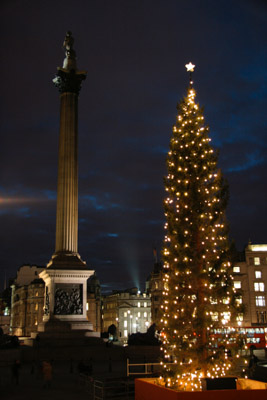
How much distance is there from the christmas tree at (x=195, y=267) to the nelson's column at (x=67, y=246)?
22.0 metres

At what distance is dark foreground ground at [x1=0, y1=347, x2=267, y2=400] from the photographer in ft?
63.7

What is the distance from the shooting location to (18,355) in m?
32.1

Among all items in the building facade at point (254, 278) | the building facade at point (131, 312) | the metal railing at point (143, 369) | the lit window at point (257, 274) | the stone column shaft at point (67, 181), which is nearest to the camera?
the metal railing at point (143, 369)

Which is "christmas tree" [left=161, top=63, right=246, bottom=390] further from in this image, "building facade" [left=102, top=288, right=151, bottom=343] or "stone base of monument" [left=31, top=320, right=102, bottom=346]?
"building facade" [left=102, top=288, right=151, bottom=343]

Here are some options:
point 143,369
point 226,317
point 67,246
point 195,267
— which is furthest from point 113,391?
point 67,246

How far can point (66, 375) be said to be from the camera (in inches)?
1041

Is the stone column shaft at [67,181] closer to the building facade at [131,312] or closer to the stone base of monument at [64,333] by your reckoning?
the stone base of monument at [64,333]

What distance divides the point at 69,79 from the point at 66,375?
29.3m

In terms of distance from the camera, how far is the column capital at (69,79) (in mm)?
44594

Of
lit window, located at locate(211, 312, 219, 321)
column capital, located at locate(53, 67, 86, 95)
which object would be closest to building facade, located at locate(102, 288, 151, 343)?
column capital, located at locate(53, 67, 86, 95)

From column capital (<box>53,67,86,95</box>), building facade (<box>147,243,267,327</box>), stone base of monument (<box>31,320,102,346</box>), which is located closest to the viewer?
stone base of monument (<box>31,320,102,346</box>)

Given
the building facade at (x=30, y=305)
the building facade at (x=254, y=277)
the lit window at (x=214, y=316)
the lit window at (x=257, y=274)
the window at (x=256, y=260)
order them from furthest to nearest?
the building facade at (x=30, y=305) < the window at (x=256, y=260) < the lit window at (x=257, y=274) < the building facade at (x=254, y=277) < the lit window at (x=214, y=316)

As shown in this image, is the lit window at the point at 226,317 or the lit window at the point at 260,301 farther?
the lit window at the point at 260,301

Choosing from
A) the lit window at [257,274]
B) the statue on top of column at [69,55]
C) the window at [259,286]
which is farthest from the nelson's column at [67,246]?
the lit window at [257,274]
